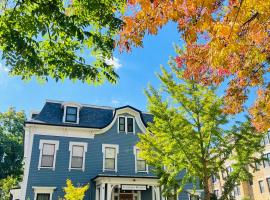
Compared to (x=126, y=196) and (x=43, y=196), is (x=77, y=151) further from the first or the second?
(x=126, y=196)

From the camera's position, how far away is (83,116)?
847 inches

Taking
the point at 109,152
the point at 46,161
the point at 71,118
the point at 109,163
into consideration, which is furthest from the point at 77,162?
the point at 71,118

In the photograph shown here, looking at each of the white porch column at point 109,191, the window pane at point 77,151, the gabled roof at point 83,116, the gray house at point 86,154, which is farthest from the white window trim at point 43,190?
the gabled roof at point 83,116

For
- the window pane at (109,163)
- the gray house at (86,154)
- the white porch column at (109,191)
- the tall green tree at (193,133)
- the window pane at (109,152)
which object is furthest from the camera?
the window pane at (109,152)

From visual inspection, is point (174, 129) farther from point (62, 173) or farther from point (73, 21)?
point (62, 173)

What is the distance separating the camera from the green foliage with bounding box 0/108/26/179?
36875mm

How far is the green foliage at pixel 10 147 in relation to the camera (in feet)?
121

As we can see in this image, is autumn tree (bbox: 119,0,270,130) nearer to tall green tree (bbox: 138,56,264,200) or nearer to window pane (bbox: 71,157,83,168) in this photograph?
tall green tree (bbox: 138,56,264,200)

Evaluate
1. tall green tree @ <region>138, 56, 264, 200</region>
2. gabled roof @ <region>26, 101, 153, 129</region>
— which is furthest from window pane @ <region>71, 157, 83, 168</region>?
tall green tree @ <region>138, 56, 264, 200</region>

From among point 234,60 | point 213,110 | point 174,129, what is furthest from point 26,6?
point 213,110

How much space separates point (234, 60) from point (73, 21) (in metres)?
3.79

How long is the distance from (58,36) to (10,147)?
3683cm

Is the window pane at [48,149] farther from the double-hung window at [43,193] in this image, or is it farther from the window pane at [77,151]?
the double-hung window at [43,193]

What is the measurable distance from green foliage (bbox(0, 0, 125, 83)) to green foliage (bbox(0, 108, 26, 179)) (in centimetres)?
3532
